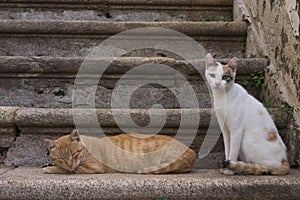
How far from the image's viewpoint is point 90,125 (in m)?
2.06

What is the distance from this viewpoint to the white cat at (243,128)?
180 cm

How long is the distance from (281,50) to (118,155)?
38.8 inches

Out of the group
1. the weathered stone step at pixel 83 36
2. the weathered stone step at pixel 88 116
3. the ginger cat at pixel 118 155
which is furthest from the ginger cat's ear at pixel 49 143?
the weathered stone step at pixel 83 36

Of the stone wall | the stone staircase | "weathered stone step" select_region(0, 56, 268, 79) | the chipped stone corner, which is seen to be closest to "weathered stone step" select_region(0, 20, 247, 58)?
the stone staircase

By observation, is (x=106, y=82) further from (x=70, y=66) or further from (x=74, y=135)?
(x=74, y=135)

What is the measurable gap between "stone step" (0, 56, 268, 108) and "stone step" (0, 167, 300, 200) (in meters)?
0.78

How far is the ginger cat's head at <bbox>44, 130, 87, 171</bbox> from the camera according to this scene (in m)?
1.90

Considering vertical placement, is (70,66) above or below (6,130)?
above

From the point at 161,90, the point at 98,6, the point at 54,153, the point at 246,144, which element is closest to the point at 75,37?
the point at 98,6

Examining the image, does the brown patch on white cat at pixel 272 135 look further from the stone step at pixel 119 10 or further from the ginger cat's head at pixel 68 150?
the stone step at pixel 119 10

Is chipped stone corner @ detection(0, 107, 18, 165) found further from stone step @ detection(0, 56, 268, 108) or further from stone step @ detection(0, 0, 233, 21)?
stone step @ detection(0, 0, 233, 21)

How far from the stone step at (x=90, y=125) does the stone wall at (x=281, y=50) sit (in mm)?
87

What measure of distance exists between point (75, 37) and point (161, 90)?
0.72 metres

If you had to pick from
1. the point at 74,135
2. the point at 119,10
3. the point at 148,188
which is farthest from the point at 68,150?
the point at 119,10
